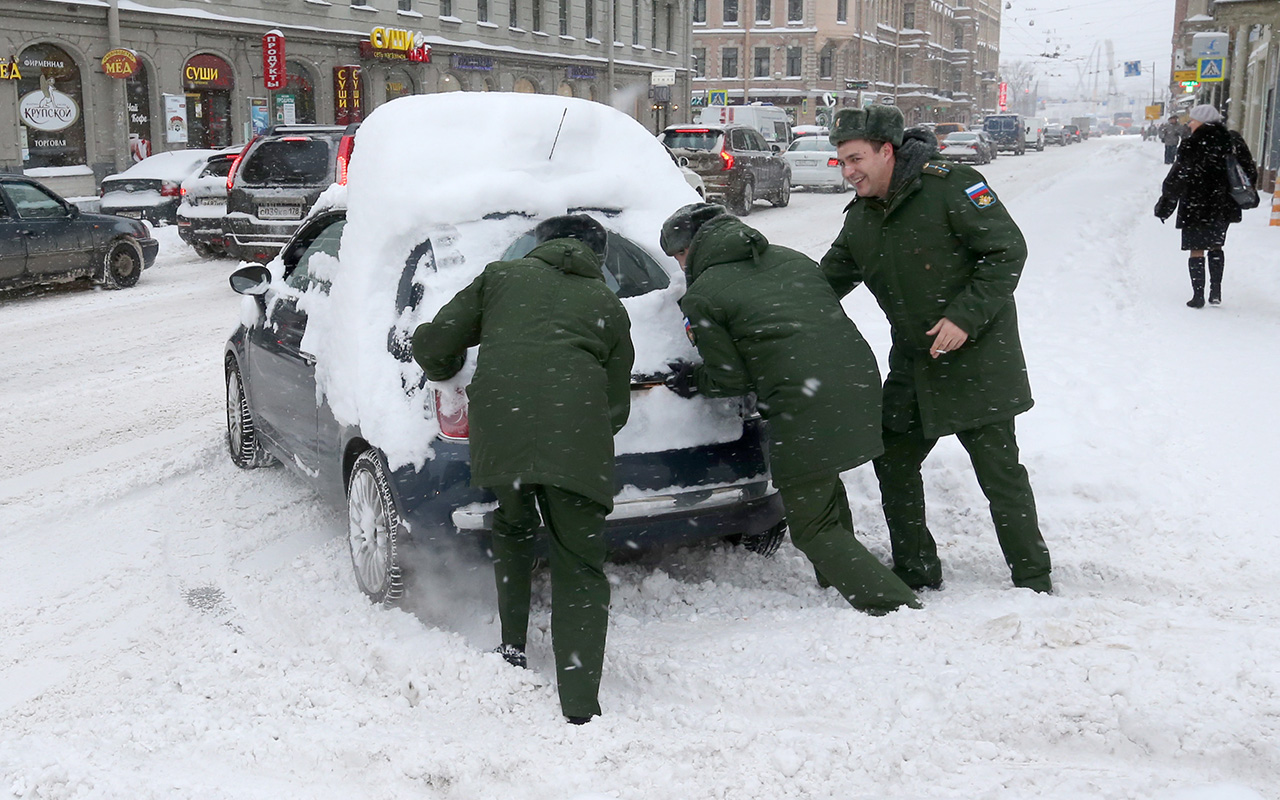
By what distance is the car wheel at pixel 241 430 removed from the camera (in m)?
5.96

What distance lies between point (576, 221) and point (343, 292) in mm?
1128

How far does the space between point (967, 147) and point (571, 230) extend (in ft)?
135

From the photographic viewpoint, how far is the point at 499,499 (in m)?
3.55

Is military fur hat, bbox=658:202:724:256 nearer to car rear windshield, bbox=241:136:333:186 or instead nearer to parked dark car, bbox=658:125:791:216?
car rear windshield, bbox=241:136:333:186

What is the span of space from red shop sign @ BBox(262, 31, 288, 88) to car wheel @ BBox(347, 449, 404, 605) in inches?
1118

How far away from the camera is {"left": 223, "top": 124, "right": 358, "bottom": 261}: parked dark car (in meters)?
14.3

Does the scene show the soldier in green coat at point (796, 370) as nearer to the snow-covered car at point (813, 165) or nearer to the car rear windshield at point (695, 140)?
the car rear windshield at point (695, 140)

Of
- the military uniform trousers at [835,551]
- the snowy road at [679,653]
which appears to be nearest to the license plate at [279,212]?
the snowy road at [679,653]

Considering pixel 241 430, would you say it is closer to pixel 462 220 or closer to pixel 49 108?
pixel 462 220

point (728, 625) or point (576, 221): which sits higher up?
point (576, 221)

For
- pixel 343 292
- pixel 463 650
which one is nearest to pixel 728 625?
pixel 463 650

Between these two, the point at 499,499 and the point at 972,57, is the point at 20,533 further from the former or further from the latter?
the point at 972,57

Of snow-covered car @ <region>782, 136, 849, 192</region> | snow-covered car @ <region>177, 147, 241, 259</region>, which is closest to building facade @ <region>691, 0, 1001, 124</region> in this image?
snow-covered car @ <region>782, 136, 849, 192</region>

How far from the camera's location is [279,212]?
46.8 feet
